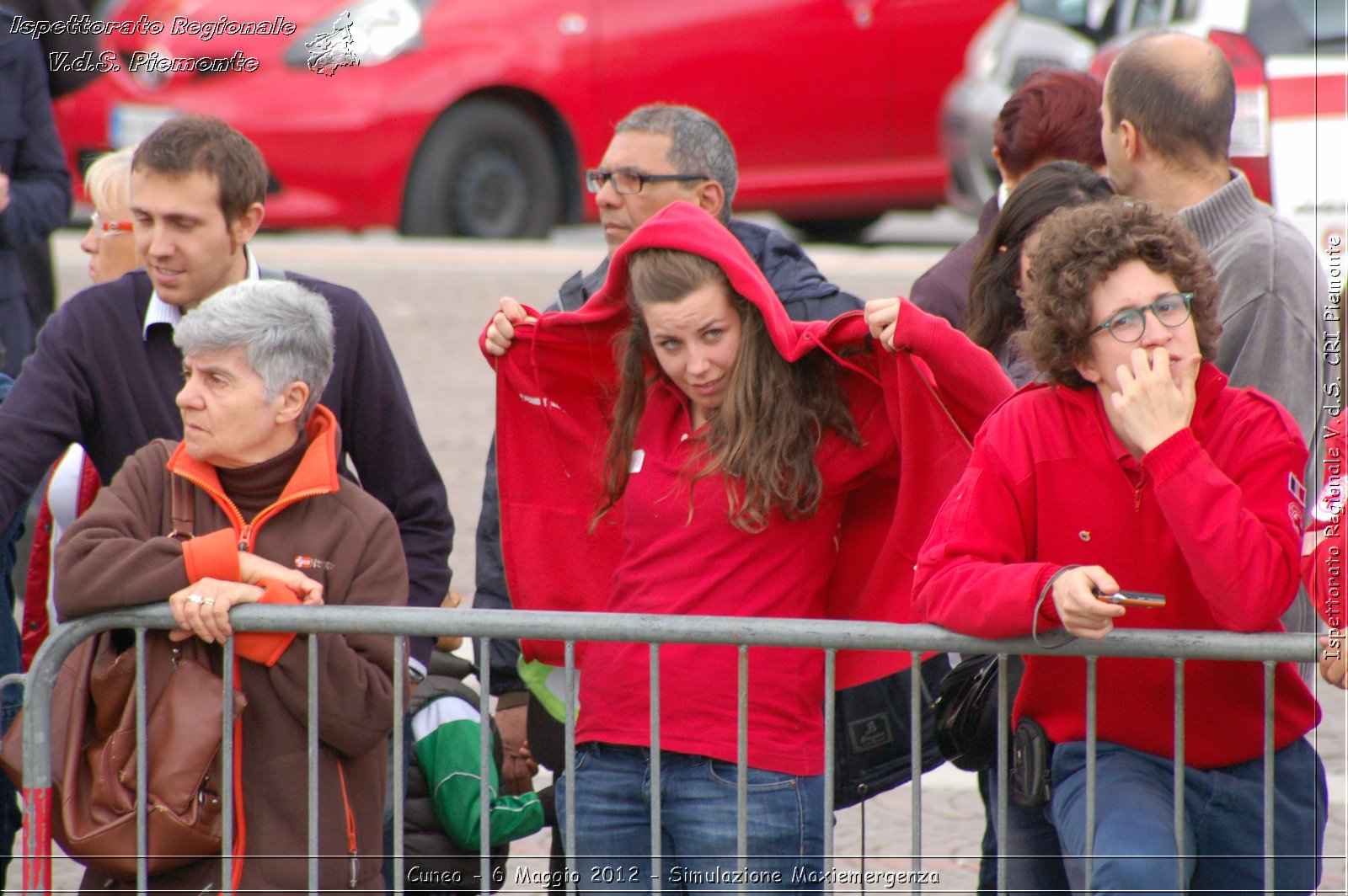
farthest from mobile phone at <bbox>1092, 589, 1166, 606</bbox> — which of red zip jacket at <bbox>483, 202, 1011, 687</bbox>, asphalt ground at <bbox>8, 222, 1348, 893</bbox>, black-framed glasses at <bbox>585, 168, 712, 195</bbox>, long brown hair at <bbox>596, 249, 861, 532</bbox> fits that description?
asphalt ground at <bbox>8, 222, 1348, 893</bbox>

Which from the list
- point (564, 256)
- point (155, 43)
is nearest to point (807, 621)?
point (564, 256)

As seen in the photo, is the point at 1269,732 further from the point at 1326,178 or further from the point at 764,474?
the point at 1326,178

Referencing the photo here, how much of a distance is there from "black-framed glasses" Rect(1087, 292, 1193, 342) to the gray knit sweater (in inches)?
23.5

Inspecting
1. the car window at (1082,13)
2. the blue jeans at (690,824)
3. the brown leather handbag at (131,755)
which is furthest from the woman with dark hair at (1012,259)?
the car window at (1082,13)

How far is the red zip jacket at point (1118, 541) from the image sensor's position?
297cm

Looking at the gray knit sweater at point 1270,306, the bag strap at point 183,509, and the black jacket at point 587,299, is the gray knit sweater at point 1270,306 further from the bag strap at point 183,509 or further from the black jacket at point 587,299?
the bag strap at point 183,509

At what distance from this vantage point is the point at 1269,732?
9.73 ft

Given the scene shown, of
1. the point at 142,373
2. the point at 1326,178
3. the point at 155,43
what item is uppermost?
the point at 155,43

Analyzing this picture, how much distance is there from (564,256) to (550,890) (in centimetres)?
649

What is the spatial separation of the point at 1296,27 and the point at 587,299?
17.0 ft

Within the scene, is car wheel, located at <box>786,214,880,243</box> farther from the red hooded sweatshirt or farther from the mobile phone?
the mobile phone

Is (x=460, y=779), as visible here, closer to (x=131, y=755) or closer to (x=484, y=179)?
(x=131, y=755)

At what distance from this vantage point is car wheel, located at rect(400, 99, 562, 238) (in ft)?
34.3

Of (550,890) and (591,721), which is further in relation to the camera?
(550,890)
